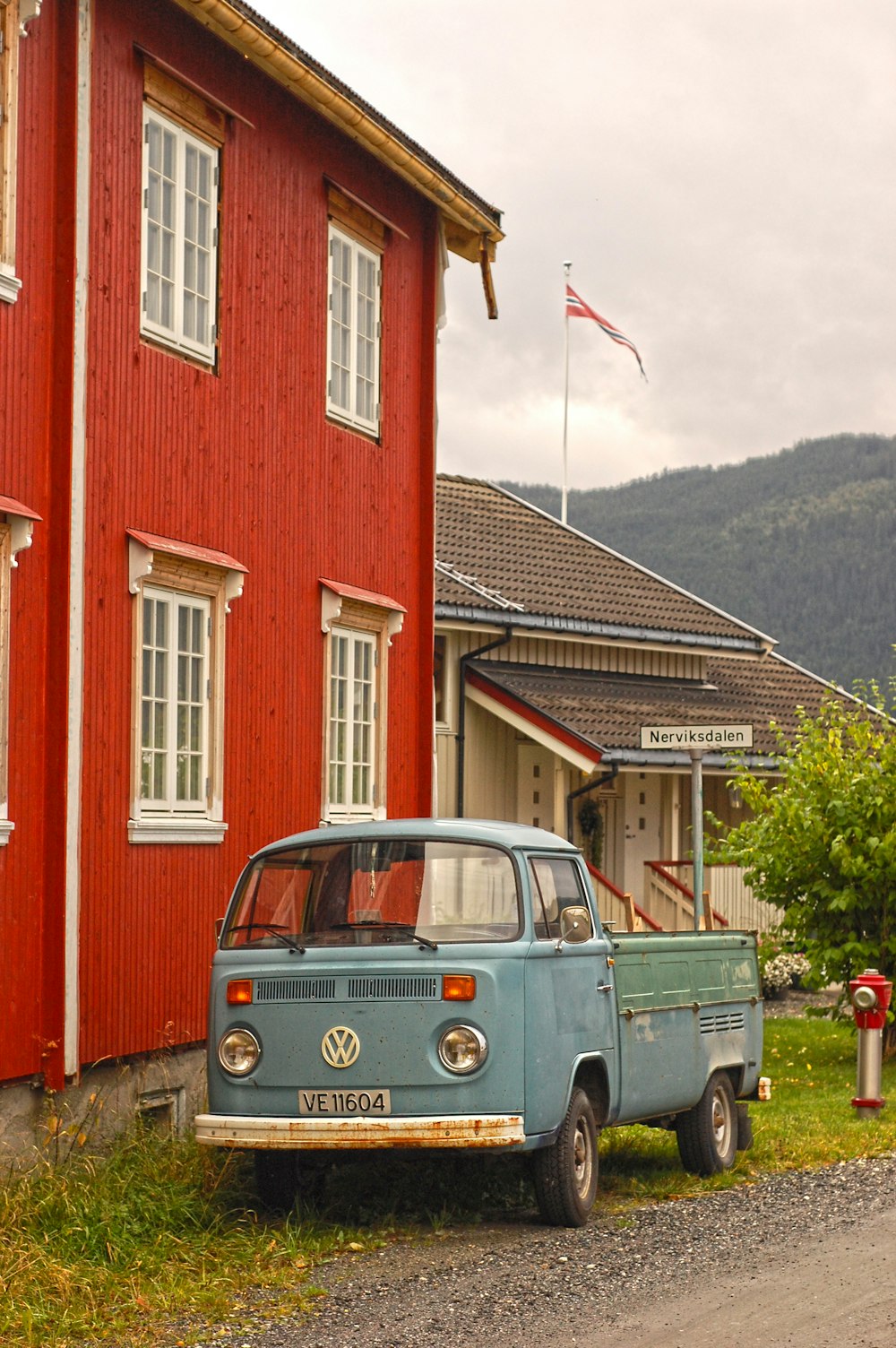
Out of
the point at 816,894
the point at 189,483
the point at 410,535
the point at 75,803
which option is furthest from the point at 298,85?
the point at 816,894

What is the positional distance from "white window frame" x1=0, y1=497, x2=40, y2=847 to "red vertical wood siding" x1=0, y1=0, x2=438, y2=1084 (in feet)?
0.34

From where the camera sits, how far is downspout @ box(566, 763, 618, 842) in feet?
79.7

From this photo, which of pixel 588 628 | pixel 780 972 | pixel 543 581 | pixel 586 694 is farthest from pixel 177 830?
pixel 543 581

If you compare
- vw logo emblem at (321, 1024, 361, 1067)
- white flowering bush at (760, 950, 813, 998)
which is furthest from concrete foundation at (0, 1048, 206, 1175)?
white flowering bush at (760, 950, 813, 998)

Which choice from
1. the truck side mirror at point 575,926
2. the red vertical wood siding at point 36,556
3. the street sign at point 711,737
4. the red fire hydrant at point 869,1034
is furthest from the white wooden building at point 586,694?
the truck side mirror at point 575,926

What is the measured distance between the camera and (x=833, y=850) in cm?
1803

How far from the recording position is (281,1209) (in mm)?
9938

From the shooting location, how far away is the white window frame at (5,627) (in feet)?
34.8

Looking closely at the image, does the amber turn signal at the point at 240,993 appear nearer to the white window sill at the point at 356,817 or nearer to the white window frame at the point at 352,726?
the white window sill at the point at 356,817

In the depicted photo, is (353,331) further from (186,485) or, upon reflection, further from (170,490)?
(170,490)

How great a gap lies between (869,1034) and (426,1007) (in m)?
6.72

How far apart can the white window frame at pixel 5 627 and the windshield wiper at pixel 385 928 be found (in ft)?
6.74

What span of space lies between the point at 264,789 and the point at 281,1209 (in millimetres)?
4621

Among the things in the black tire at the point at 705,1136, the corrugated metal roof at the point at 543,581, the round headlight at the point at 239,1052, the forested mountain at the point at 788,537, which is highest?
the forested mountain at the point at 788,537
